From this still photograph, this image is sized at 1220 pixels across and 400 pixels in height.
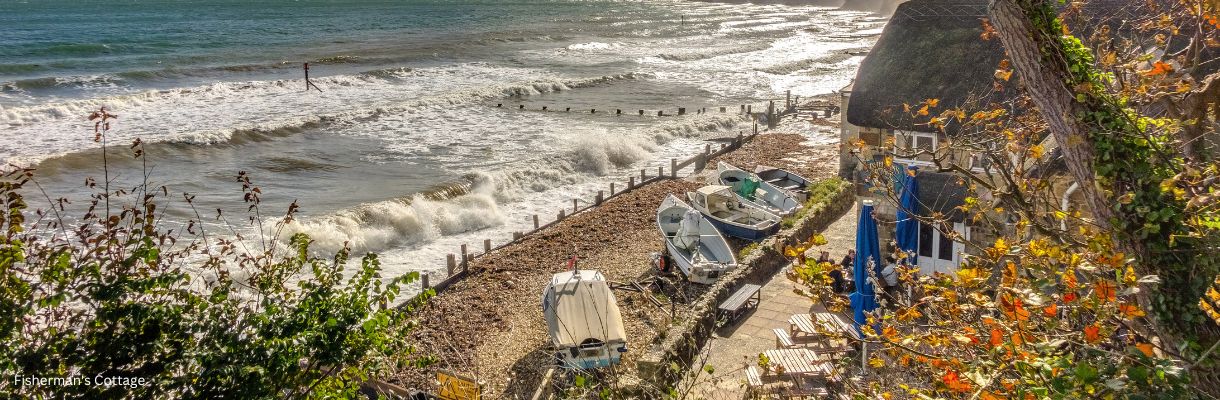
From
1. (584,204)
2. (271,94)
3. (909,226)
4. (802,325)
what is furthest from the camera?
(271,94)

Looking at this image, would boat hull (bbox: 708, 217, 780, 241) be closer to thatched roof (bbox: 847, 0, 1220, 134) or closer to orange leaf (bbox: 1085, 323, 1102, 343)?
thatched roof (bbox: 847, 0, 1220, 134)

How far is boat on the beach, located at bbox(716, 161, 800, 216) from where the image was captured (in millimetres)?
22188

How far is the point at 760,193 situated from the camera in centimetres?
2291

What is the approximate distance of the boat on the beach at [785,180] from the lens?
2416 cm

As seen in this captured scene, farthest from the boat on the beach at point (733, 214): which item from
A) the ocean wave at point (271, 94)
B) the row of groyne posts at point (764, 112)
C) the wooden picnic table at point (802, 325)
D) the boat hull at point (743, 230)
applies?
the ocean wave at point (271, 94)

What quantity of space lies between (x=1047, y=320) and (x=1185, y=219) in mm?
A: 1011

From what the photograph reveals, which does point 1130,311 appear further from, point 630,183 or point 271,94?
point 271,94

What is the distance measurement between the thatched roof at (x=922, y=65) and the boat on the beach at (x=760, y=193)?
5593 millimetres

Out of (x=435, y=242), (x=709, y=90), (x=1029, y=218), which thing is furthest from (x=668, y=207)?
(x=709, y=90)

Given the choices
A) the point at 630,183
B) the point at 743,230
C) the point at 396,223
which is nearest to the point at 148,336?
the point at 743,230

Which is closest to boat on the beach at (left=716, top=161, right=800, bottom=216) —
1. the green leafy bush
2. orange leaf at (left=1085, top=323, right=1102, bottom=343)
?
the green leafy bush

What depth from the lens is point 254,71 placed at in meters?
52.9

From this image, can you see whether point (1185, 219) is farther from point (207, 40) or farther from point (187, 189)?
point (207, 40)

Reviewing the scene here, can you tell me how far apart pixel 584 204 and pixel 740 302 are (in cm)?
1151
